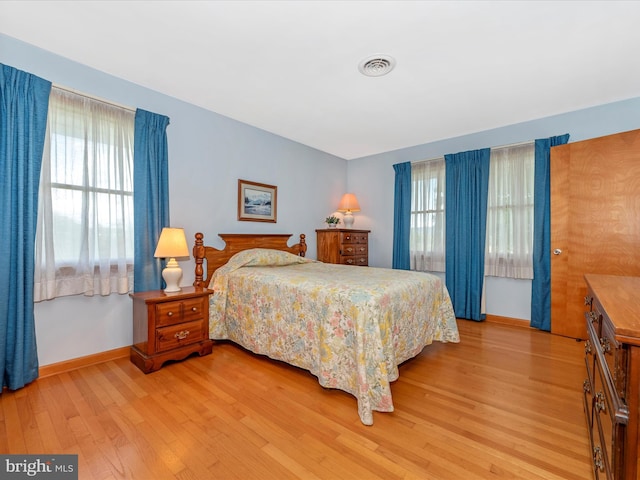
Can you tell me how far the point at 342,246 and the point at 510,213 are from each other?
2124 mm

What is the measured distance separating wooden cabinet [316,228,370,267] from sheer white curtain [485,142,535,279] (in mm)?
1694

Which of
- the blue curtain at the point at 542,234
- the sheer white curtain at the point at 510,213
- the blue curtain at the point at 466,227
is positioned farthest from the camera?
the blue curtain at the point at 466,227

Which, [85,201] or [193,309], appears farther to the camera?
[193,309]

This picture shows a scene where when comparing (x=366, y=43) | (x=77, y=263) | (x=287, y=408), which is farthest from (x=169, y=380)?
(x=366, y=43)

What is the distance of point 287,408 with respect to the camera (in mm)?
1819

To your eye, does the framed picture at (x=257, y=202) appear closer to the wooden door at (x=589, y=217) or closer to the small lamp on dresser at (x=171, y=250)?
the small lamp on dresser at (x=171, y=250)

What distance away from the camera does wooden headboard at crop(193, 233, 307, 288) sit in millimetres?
2926

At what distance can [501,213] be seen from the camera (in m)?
3.66

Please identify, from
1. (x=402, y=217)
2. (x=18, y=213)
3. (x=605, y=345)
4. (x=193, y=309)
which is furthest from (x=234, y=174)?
(x=605, y=345)

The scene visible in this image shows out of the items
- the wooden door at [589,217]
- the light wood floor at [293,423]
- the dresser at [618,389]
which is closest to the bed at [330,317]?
the light wood floor at [293,423]

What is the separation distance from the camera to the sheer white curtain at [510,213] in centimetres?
347

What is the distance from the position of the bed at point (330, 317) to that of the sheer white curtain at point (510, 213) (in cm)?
142

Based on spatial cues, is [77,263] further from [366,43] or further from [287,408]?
[366,43]

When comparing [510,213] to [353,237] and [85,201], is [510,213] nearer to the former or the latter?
[353,237]
